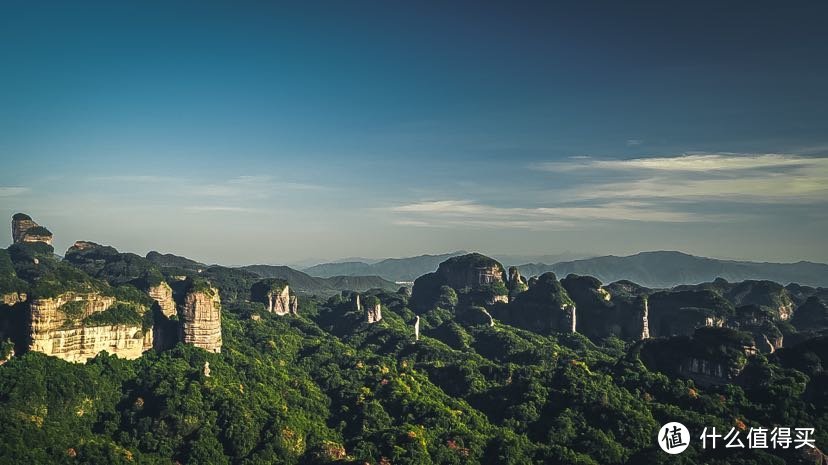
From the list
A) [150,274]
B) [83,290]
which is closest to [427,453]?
[83,290]

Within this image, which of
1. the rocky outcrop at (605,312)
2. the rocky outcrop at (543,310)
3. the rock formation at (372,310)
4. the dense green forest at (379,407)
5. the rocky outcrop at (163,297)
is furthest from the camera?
the rock formation at (372,310)

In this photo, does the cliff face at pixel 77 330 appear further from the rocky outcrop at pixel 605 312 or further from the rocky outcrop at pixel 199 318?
the rocky outcrop at pixel 605 312

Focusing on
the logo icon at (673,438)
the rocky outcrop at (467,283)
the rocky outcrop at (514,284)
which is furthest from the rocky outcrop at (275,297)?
the logo icon at (673,438)

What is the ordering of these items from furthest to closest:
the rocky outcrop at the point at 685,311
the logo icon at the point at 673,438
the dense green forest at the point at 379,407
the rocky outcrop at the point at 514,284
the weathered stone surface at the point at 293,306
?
the rocky outcrop at the point at 514,284, the weathered stone surface at the point at 293,306, the rocky outcrop at the point at 685,311, the dense green forest at the point at 379,407, the logo icon at the point at 673,438

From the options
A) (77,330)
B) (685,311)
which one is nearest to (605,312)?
(685,311)

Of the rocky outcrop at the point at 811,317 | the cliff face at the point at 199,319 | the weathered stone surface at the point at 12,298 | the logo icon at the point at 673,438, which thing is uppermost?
the weathered stone surface at the point at 12,298

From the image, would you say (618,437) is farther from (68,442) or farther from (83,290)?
(83,290)

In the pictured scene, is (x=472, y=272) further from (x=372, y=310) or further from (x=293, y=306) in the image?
(x=293, y=306)
